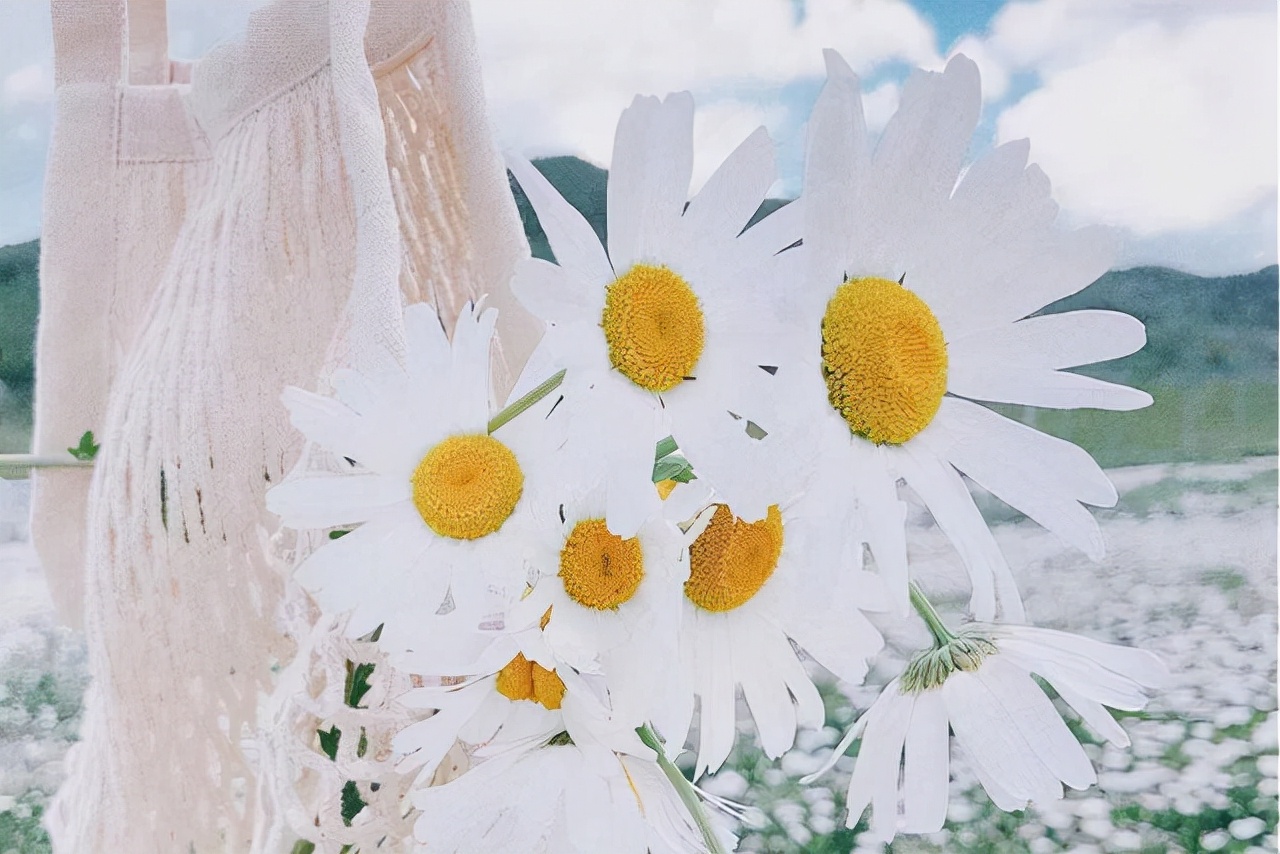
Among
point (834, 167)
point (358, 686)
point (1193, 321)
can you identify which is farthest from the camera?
point (1193, 321)

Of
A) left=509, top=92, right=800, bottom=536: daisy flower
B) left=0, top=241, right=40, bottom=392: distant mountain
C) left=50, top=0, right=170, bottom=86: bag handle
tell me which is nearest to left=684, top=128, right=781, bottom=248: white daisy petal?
left=509, top=92, right=800, bottom=536: daisy flower

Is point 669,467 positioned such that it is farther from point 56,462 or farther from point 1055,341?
point 56,462

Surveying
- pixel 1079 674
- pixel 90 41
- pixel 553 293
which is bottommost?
pixel 1079 674

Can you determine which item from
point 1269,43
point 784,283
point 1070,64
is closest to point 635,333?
point 784,283

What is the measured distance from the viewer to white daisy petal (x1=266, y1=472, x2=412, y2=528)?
0.30 meters

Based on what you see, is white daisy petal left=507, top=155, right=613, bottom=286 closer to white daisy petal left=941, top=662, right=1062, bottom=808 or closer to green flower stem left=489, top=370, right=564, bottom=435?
green flower stem left=489, top=370, right=564, bottom=435

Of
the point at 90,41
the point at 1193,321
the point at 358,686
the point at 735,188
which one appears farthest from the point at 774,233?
the point at 1193,321

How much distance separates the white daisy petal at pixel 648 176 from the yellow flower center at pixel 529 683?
0.43ft

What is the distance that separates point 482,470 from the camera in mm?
304

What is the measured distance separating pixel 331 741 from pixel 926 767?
261 millimetres

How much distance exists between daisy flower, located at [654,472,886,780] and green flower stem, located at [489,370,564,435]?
7 centimetres

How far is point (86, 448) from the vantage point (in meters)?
0.60

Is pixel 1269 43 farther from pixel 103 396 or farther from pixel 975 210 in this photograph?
pixel 103 396

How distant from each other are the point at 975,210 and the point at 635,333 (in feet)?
0.32
